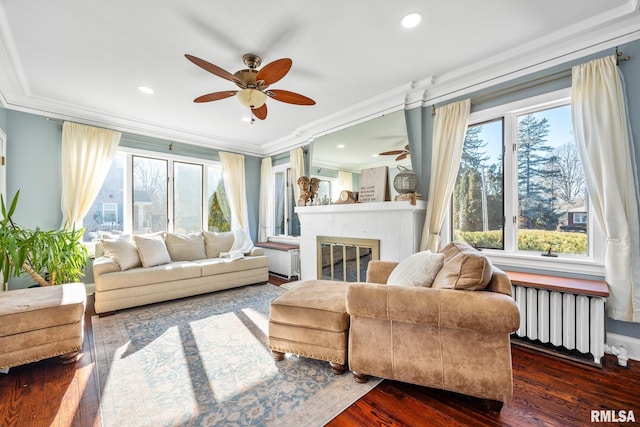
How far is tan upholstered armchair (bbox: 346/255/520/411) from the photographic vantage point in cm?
144

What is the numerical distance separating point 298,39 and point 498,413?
2987 mm

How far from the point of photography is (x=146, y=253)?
3.56 meters

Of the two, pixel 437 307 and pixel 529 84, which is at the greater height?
pixel 529 84

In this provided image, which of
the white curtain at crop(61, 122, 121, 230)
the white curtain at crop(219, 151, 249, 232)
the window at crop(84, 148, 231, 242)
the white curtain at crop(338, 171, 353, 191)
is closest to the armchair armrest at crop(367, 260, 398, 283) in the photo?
the white curtain at crop(338, 171, 353, 191)

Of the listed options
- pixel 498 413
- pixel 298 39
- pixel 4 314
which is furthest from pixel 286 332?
pixel 298 39

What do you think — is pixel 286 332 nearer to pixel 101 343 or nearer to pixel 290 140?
pixel 101 343

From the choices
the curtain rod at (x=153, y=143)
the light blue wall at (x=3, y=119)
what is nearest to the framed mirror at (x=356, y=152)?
the curtain rod at (x=153, y=143)

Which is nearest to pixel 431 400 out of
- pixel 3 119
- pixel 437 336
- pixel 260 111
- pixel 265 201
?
pixel 437 336

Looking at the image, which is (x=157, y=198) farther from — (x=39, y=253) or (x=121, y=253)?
(x=39, y=253)

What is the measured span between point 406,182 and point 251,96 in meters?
1.87

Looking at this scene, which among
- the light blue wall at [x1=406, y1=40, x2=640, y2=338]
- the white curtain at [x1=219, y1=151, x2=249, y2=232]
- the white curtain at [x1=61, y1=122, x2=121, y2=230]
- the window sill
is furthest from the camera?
the white curtain at [x1=219, y1=151, x2=249, y2=232]

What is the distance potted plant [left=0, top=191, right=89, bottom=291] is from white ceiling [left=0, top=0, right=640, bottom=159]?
4.52 feet

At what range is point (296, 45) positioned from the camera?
91.9 inches

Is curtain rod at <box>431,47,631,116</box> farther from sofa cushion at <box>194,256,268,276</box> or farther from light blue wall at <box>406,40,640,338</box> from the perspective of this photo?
sofa cushion at <box>194,256,268,276</box>
